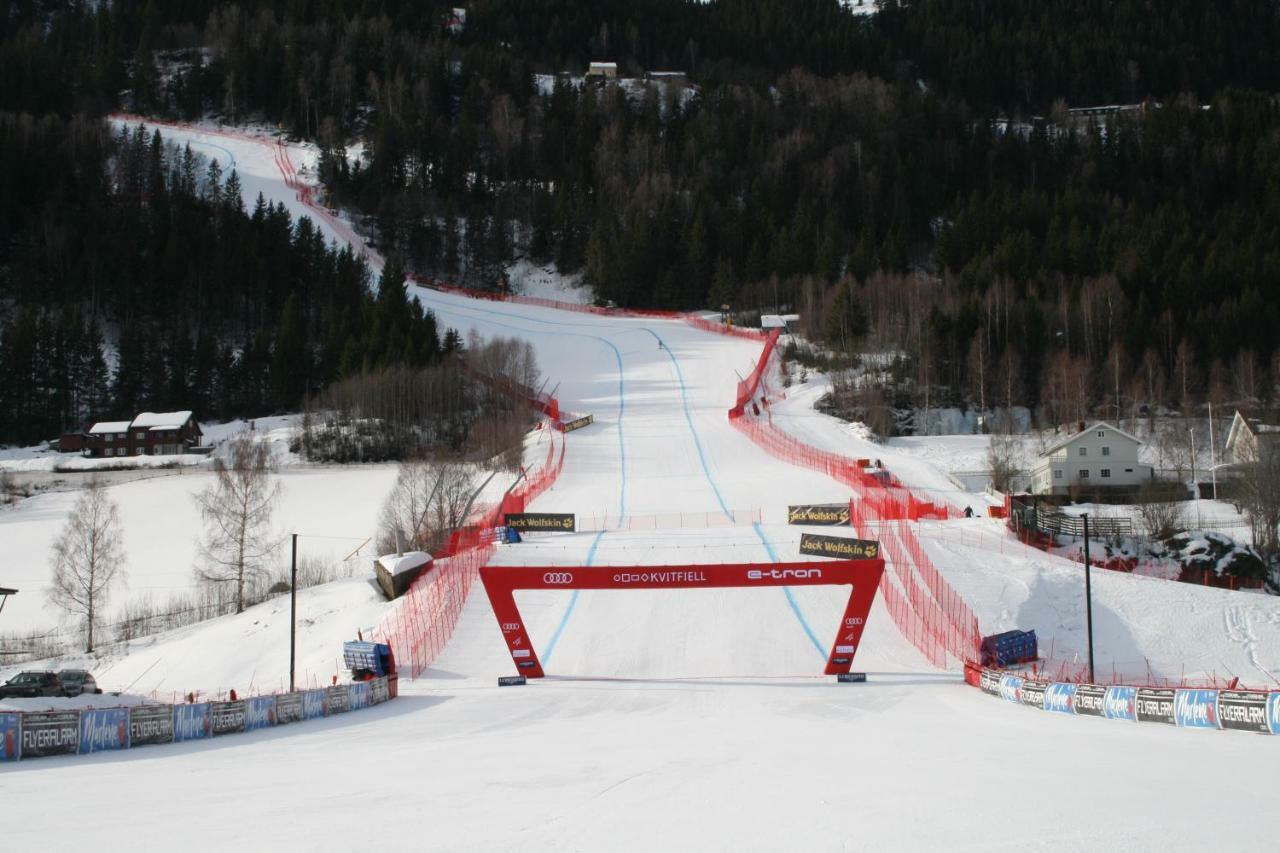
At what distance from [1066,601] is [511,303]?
68.8 metres

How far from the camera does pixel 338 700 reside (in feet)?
69.2

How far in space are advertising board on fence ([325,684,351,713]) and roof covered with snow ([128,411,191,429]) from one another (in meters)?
42.4

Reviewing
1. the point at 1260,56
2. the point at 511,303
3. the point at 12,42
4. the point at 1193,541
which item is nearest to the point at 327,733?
the point at 1193,541

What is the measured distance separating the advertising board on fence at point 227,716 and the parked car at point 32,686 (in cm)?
673

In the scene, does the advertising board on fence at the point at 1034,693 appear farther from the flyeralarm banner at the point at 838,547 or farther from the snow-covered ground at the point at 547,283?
the snow-covered ground at the point at 547,283

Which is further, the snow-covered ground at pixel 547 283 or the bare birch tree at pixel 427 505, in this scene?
the snow-covered ground at pixel 547 283

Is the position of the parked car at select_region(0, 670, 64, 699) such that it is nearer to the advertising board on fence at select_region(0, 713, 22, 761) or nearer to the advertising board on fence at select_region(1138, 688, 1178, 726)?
the advertising board on fence at select_region(0, 713, 22, 761)

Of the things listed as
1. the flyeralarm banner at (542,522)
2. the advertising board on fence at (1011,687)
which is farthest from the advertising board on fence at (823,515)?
the advertising board on fence at (1011,687)

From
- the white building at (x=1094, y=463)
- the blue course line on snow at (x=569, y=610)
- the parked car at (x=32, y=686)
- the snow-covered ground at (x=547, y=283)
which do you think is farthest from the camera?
the snow-covered ground at (x=547, y=283)

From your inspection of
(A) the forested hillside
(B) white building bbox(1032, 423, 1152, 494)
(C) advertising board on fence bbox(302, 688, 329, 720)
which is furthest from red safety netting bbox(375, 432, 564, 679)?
(A) the forested hillside

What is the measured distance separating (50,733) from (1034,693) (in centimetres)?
1665

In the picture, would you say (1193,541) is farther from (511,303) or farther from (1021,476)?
(511,303)

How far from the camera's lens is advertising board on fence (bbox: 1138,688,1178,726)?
16.9 meters

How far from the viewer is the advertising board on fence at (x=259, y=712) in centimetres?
1909
